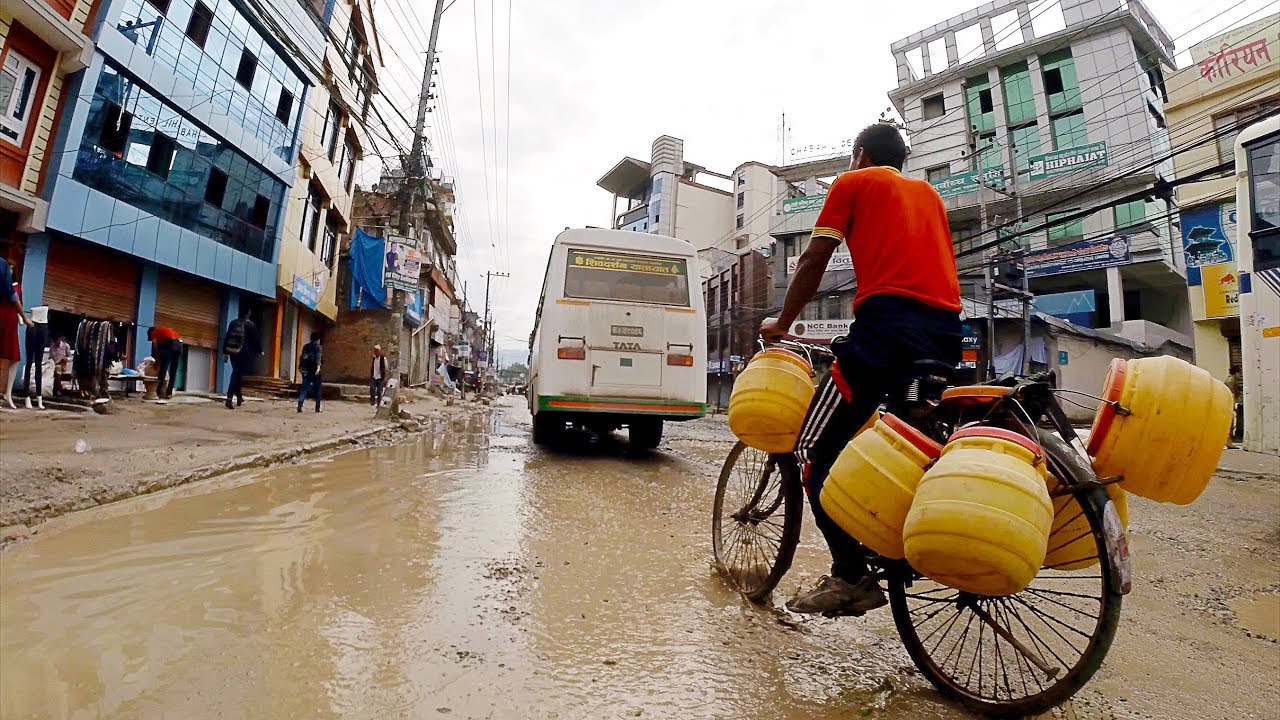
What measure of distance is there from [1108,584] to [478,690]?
1645mm

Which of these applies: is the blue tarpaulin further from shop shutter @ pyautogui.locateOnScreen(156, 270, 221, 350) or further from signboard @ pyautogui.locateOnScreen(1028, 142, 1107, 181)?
signboard @ pyautogui.locateOnScreen(1028, 142, 1107, 181)

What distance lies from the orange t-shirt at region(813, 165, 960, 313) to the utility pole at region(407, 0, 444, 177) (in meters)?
13.1

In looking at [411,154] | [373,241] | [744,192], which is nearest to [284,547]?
[411,154]

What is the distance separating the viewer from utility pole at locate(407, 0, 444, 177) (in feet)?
43.4

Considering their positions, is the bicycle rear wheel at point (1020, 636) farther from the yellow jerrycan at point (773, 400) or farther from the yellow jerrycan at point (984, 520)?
the yellow jerrycan at point (773, 400)

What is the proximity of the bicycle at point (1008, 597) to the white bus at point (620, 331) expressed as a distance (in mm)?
4542

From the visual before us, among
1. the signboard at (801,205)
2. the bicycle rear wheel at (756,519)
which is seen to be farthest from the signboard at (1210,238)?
the bicycle rear wheel at (756,519)

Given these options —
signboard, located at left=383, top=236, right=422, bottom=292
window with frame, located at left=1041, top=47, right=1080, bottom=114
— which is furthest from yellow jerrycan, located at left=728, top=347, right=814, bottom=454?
window with frame, located at left=1041, top=47, right=1080, bottom=114

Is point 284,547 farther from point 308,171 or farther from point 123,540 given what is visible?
point 308,171

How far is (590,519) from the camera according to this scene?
12.4 ft

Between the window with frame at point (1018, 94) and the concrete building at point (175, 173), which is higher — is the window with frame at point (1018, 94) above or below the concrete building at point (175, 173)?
above

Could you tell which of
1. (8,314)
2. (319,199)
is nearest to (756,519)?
(8,314)

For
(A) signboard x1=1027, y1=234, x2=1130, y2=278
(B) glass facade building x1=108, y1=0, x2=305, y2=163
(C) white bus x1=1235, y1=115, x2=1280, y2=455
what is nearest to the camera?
(C) white bus x1=1235, y1=115, x2=1280, y2=455

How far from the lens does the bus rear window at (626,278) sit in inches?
285
